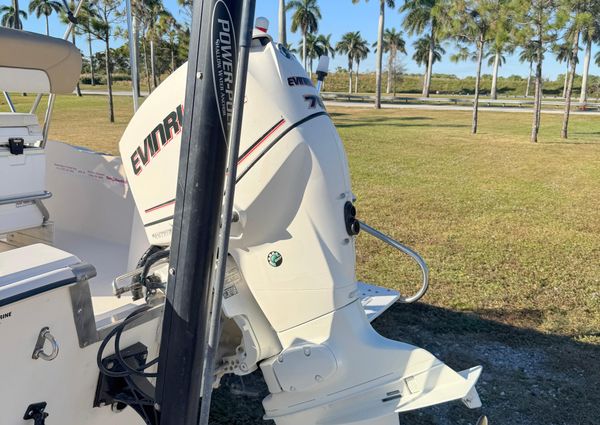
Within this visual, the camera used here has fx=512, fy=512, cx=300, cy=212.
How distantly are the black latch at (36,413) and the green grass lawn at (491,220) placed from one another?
3307mm

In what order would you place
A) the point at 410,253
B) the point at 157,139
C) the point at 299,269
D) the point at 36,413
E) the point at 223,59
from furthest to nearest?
the point at 410,253
the point at 157,139
the point at 299,269
the point at 36,413
the point at 223,59

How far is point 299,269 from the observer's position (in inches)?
70.2

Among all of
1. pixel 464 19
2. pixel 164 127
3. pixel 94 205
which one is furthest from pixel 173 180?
→ pixel 464 19

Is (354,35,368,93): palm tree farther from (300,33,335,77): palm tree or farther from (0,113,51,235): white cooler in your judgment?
(0,113,51,235): white cooler

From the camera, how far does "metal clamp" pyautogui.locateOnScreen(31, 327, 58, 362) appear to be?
153cm

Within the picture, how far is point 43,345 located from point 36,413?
0.22m

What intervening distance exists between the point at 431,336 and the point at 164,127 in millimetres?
2650

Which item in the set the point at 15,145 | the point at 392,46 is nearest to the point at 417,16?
the point at 392,46

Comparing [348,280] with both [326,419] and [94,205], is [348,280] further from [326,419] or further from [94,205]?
[94,205]

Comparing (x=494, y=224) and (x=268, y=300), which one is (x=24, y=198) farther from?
(x=494, y=224)

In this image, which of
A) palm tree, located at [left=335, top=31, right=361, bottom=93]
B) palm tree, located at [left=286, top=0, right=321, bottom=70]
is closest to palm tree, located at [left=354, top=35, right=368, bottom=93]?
palm tree, located at [left=335, top=31, right=361, bottom=93]

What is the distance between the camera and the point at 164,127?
1881 millimetres

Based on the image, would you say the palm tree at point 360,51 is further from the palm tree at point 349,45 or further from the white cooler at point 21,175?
the white cooler at point 21,175

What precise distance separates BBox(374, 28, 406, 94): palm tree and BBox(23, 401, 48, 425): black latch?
203ft
